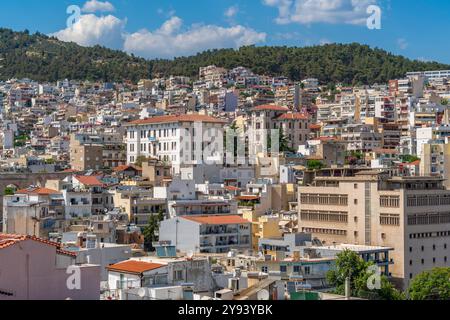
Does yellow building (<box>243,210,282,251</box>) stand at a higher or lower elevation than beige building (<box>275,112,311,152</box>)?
lower

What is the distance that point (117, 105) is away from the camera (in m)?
91.8

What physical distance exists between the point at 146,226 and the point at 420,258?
10089 mm

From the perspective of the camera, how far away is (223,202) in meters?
35.0

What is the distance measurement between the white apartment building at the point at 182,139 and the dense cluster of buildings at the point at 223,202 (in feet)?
0.30

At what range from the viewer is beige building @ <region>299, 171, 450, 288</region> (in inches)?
1216

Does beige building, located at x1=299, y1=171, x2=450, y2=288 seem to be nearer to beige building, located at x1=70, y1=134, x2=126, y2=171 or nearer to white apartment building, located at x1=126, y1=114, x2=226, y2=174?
white apartment building, located at x1=126, y1=114, x2=226, y2=174

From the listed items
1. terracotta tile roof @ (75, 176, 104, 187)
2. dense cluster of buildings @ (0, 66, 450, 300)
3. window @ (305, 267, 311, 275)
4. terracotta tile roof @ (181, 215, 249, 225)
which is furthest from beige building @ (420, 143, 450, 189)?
window @ (305, 267, 311, 275)

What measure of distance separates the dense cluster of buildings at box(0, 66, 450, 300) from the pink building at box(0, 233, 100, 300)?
2cm

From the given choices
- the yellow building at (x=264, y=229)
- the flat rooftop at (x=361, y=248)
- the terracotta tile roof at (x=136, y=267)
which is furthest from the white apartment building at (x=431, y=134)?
the terracotta tile roof at (x=136, y=267)

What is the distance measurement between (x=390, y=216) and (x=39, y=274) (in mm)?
21515

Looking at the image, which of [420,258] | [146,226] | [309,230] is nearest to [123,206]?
[146,226]

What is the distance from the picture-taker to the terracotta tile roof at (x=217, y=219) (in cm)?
3067

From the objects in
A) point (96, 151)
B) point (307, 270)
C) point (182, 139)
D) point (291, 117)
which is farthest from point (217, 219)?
point (291, 117)

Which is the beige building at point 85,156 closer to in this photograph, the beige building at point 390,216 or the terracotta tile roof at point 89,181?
the terracotta tile roof at point 89,181
